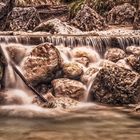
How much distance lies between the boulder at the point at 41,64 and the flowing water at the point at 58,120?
0.40m

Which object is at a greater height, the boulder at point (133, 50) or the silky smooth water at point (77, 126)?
the boulder at point (133, 50)

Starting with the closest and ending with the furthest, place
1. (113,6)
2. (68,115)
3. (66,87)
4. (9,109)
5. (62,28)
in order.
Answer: (68,115)
(9,109)
(66,87)
(62,28)
(113,6)

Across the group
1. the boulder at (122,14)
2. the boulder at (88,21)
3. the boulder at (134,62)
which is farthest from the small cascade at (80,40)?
the boulder at (122,14)

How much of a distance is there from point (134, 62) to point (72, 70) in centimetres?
237

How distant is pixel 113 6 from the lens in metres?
23.0

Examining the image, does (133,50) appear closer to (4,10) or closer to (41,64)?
(41,64)

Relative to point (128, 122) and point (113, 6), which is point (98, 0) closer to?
point (113, 6)

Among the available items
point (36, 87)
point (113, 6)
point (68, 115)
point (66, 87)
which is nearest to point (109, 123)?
point (68, 115)

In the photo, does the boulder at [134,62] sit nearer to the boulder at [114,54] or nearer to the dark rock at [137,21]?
the boulder at [114,54]

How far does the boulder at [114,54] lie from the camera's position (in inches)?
494

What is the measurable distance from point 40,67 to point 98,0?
14.0m

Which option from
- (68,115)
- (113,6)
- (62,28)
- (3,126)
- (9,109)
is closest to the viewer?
(3,126)

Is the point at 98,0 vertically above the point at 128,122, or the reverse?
the point at 98,0

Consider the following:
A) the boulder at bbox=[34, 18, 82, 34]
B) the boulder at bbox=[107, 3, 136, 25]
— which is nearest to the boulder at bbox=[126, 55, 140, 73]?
the boulder at bbox=[34, 18, 82, 34]
